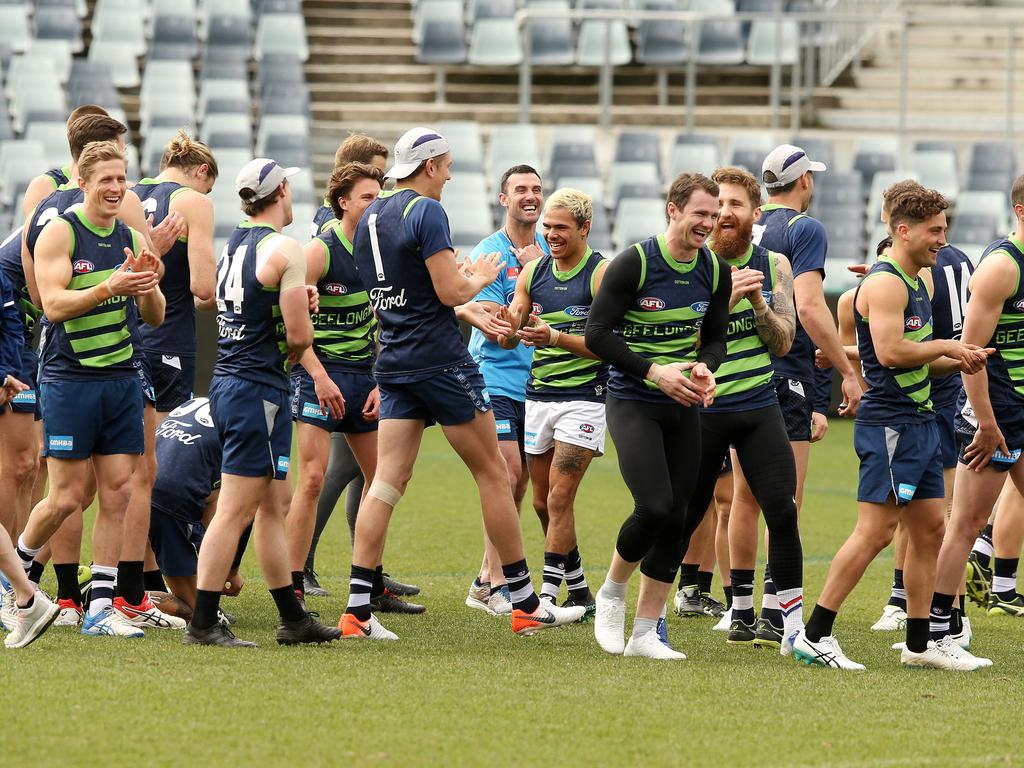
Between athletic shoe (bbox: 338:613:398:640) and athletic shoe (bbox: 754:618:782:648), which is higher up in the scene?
athletic shoe (bbox: 338:613:398:640)

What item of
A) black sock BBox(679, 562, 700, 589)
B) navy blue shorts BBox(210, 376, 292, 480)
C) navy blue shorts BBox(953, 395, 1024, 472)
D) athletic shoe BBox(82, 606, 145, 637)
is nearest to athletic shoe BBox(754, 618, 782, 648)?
black sock BBox(679, 562, 700, 589)

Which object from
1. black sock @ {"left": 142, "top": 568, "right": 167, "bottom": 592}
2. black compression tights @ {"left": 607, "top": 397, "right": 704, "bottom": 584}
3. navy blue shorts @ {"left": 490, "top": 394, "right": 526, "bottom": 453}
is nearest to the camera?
black compression tights @ {"left": 607, "top": 397, "right": 704, "bottom": 584}

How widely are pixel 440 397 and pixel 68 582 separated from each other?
194 cm

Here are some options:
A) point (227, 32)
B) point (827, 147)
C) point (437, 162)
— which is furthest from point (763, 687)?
point (227, 32)

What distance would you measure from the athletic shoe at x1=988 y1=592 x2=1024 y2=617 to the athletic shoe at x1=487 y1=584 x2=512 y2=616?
258 centimetres

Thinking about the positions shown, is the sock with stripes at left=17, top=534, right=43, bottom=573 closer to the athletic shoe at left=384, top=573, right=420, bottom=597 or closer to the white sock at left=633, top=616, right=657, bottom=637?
the athletic shoe at left=384, top=573, right=420, bottom=597

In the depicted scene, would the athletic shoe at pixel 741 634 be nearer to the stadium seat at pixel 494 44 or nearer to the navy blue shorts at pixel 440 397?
the navy blue shorts at pixel 440 397

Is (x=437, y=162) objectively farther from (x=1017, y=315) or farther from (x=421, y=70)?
(x=421, y=70)

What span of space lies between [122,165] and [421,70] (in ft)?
49.3

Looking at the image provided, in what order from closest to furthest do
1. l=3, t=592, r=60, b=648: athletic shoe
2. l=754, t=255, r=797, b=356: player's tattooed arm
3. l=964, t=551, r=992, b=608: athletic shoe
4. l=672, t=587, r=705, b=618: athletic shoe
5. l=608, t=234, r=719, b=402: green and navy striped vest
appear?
l=3, t=592, r=60, b=648: athletic shoe < l=608, t=234, r=719, b=402: green and navy striped vest < l=754, t=255, r=797, b=356: player's tattooed arm < l=672, t=587, r=705, b=618: athletic shoe < l=964, t=551, r=992, b=608: athletic shoe

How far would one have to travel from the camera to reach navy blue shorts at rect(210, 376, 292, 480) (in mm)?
6465

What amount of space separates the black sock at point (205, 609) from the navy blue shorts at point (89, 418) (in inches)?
31.0

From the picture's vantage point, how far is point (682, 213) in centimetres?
643

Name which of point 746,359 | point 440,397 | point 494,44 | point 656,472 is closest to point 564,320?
point 440,397
